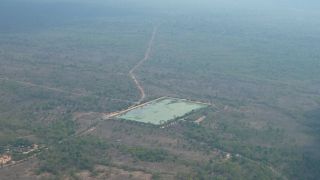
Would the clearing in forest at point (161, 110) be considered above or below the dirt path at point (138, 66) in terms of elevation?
above

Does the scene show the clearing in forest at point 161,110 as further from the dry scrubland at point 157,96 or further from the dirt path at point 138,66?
the dirt path at point 138,66

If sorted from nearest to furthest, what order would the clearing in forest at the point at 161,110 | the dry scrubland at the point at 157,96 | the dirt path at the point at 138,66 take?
the dry scrubland at the point at 157,96 → the clearing in forest at the point at 161,110 → the dirt path at the point at 138,66

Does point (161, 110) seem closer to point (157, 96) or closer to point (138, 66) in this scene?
point (157, 96)

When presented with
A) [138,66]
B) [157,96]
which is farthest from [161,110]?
[138,66]

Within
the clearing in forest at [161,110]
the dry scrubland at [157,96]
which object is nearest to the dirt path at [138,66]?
the dry scrubland at [157,96]

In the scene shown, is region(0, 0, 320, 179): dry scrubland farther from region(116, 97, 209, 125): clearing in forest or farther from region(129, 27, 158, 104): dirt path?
region(116, 97, 209, 125): clearing in forest

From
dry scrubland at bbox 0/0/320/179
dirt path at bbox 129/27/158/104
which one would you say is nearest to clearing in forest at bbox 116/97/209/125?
dry scrubland at bbox 0/0/320/179
